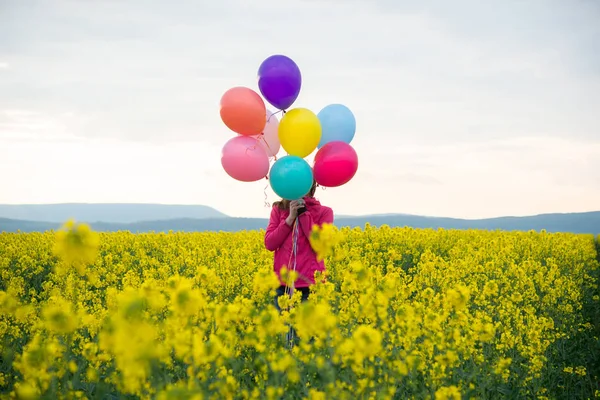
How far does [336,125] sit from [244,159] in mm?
987

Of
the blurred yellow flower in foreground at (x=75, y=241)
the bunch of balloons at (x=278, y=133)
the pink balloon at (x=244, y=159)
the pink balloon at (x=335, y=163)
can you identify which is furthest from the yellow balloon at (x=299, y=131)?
the blurred yellow flower in foreground at (x=75, y=241)

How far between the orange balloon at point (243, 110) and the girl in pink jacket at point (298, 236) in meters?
0.77

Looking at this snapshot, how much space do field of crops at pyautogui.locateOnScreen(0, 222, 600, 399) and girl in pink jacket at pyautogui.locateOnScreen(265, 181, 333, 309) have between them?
34 centimetres

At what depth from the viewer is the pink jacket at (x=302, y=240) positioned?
14.7 ft

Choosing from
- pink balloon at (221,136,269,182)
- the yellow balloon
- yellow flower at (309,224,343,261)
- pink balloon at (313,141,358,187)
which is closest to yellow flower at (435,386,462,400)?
yellow flower at (309,224,343,261)

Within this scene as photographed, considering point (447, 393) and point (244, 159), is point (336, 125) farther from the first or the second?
point (447, 393)

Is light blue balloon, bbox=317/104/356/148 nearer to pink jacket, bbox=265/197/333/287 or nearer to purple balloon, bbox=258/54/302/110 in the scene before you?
purple balloon, bbox=258/54/302/110

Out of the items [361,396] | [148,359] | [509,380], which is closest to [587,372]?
[509,380]

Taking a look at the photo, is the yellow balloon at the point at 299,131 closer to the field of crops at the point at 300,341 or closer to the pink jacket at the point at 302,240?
the pink jacket at the point at 302,240

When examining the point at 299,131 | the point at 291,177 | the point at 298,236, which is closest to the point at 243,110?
the point at 299,131

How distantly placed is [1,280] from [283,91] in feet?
24.3

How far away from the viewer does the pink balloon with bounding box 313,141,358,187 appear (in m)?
4.41

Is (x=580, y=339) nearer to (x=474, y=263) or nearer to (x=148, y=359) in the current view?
(x=474, y=263)

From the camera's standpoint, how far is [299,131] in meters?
4.35
